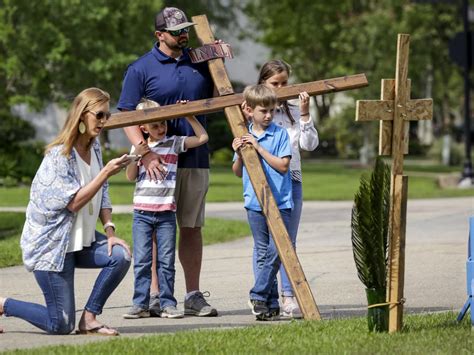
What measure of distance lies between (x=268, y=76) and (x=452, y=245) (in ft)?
20.2

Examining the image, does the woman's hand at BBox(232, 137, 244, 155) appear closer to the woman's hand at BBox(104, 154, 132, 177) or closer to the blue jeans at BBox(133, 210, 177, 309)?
the blue jeans at BBox(133, 210, 177, 309)

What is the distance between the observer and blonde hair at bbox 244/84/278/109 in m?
9.10

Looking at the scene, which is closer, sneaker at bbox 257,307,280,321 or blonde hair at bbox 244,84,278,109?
blonde hair at bbox 244,84,278,109

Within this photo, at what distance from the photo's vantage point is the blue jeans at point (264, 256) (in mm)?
9352

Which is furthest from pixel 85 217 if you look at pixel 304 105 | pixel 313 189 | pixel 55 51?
pixel 55 51

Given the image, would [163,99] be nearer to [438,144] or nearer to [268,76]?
[268,76]

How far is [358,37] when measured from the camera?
47.0 m

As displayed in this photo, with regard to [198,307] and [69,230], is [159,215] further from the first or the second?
[69,230]

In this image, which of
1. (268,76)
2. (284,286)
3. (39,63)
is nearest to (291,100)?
(268,76)

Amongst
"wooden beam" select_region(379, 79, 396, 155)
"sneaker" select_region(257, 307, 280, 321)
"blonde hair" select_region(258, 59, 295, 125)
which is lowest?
"sneaker" select_region(257, 307, 280, 321)

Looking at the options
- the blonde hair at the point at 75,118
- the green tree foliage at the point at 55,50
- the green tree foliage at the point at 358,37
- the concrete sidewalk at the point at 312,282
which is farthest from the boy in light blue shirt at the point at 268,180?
the green tree foliage at the point at 358,37

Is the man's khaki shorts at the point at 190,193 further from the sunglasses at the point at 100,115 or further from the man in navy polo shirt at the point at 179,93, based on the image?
the sunglasses at the point at 100,115

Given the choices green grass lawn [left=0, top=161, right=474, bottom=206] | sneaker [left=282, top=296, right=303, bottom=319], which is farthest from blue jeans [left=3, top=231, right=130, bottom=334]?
green grass lawn [left=0, top=161, right=474, bottom=206]

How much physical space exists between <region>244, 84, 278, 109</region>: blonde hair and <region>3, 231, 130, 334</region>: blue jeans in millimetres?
1471
